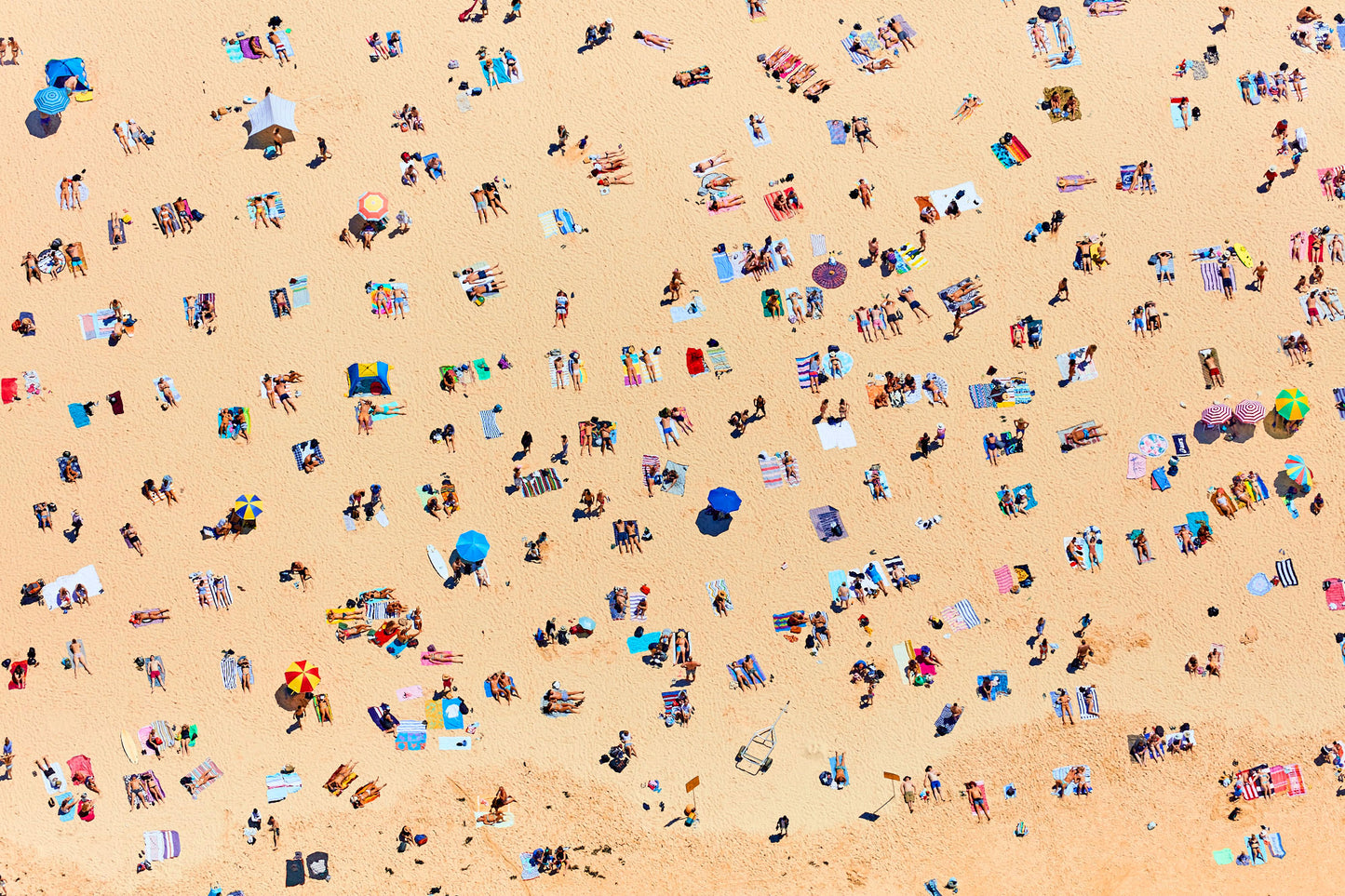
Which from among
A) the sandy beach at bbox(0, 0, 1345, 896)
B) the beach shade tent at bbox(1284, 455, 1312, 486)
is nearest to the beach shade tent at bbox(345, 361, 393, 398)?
the sandy beach at bbox(0, 0, 1345, 896)

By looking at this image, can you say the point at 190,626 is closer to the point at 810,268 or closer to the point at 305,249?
the point at 305,249

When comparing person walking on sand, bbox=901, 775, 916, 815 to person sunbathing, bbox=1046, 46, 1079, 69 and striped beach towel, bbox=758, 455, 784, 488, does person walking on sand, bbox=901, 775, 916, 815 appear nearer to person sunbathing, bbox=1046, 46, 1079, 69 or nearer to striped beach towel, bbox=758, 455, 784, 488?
striped beach towel, bbox=758, 455, 784, 488

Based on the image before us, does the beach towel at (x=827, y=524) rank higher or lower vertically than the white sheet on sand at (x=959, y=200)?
lower

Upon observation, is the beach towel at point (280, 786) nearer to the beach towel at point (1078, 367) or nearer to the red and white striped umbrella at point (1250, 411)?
the beach towel at point (1078, 367)

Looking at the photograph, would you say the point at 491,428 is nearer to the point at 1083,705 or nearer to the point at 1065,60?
the point at 1083,705

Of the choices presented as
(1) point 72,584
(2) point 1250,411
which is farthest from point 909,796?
(1) point 72,584

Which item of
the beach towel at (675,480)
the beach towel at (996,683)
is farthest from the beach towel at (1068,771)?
the beach towel at (675,480)

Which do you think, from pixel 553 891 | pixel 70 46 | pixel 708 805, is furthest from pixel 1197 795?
pixel 70 46
